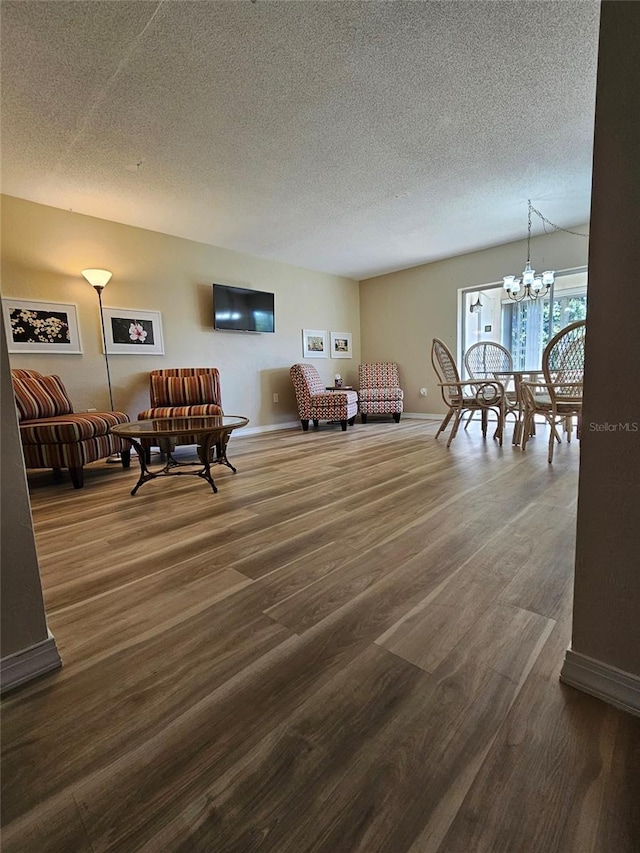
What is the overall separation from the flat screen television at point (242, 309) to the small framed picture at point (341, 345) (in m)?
1.29

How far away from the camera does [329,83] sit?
205cm

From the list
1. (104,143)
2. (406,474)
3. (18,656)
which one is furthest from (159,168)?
(18,656)

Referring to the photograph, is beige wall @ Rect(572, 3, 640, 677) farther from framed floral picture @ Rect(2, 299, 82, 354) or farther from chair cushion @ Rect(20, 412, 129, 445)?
framed floral picture @ Rect(2, 299, 82, 354)

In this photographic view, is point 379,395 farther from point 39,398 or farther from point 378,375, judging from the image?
point 39,398

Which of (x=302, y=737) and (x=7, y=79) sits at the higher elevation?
(x=7, y=79)

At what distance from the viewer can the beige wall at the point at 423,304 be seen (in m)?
4.89

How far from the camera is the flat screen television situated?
4523mm

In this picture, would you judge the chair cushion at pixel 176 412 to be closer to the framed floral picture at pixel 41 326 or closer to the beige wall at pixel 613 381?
the framed floral picture at pixel 41 326

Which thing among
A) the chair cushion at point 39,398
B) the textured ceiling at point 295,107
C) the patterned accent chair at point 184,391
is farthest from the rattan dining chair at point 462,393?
the chair cushion at point 39,398

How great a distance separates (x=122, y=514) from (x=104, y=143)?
8.21 feet

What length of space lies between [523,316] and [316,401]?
3.23 meters

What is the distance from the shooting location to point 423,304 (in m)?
5.77

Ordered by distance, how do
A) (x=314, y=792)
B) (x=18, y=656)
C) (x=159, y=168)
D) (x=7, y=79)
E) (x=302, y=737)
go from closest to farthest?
(x=314, y=792)
(x=302, y=737)
(x=18, y=656)
(x=7, y=79)
(x=159, y=168)

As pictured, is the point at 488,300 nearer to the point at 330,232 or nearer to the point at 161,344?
the point at 330,232
